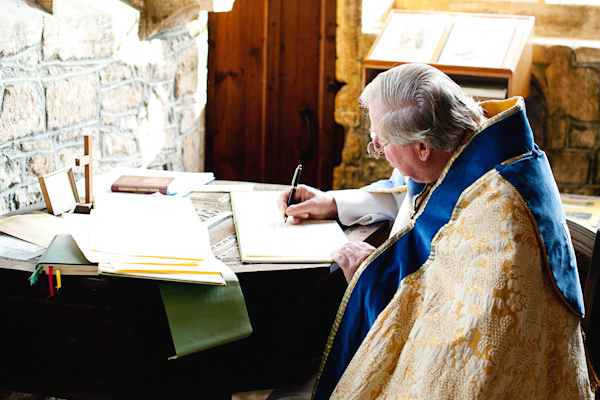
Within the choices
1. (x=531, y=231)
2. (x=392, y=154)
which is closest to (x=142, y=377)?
(x=392, y=154)

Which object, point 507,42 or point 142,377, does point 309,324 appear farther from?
point 507,42

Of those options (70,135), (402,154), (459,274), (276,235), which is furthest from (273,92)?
(459,274)

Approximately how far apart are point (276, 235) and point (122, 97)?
4.29ft

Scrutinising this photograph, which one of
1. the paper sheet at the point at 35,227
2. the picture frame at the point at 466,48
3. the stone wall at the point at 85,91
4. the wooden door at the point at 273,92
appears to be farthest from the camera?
the wooden door at the point at 273,92

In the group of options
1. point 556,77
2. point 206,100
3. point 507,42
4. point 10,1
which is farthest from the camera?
point 206,100

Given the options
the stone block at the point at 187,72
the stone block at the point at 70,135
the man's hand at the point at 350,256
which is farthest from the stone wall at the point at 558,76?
the man's hand at the point at 350,256

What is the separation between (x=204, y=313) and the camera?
1.29m

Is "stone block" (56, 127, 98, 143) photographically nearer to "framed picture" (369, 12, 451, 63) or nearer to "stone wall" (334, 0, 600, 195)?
"framed picture" (369, 12, 451, 63)

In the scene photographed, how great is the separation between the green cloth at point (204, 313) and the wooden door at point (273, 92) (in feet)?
7.73

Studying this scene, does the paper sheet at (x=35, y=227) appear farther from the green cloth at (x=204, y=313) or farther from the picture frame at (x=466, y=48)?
the picture frame at (x=466, y=48)

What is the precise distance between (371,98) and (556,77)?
6.81 feet

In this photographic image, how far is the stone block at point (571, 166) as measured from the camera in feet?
10.5

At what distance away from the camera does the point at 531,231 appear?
1199mm

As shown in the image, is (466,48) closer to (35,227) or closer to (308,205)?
(308,205)
